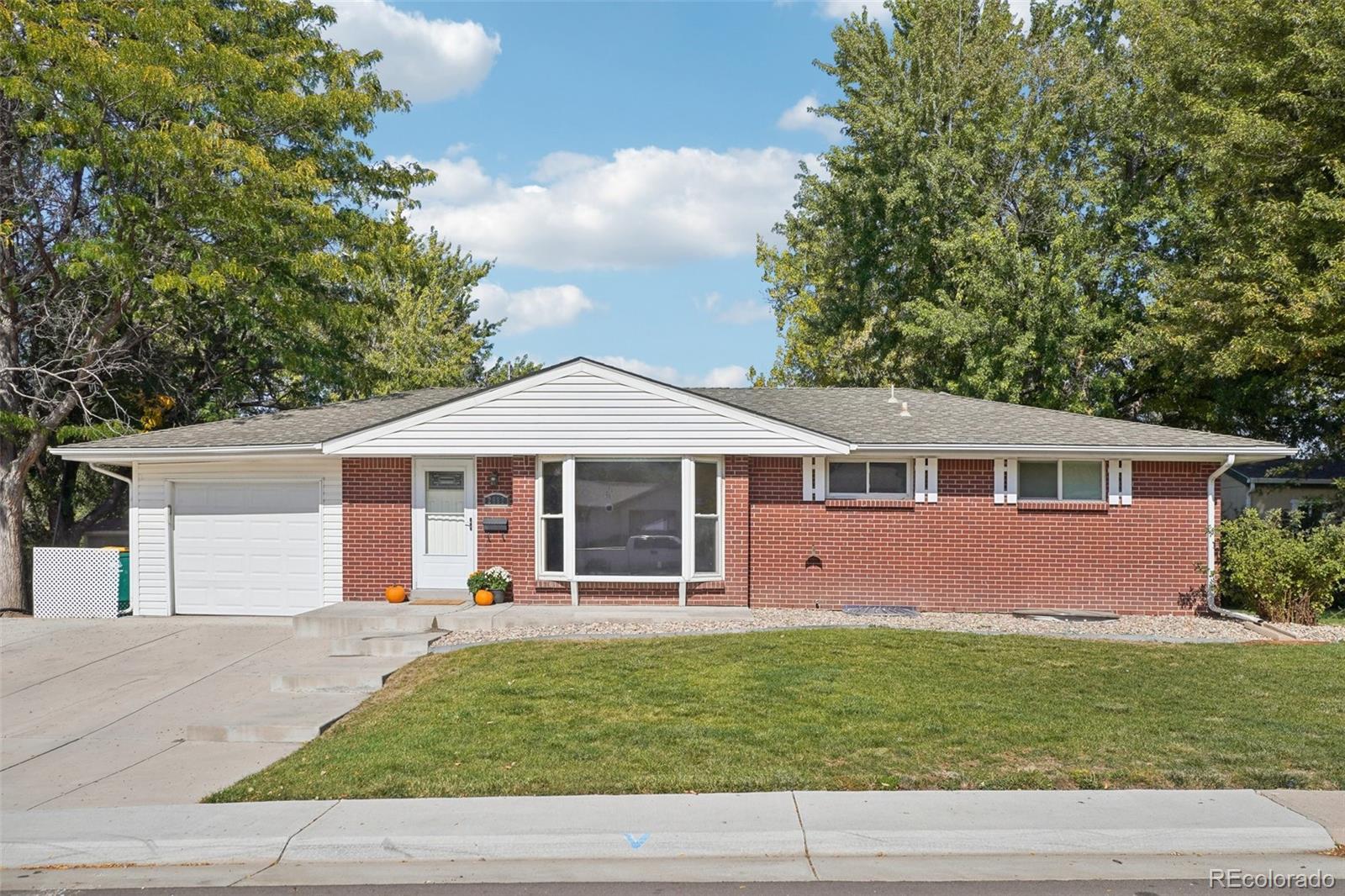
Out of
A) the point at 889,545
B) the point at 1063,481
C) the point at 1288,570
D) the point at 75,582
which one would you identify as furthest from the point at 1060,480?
the point at 75,582

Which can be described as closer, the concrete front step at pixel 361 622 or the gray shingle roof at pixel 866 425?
the concrete front step at pixel 361 622

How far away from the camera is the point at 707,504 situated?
48.5ft

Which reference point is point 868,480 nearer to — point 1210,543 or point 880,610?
point 880,610

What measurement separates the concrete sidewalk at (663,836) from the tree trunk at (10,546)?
12388 millimetres

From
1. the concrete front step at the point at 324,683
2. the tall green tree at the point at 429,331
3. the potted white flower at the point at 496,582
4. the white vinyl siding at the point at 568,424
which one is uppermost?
the tall green tree at the point at 429,331

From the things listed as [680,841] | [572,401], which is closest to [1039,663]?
[680,841]

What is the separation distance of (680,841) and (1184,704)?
5.73 m

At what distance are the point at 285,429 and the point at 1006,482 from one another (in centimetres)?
1195

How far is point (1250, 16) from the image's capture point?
1744cm

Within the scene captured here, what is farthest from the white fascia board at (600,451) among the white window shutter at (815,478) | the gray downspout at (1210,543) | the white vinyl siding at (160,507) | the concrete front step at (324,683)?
the gray downspout at (1210,543)

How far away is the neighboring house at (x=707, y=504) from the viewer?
1459 centimetres

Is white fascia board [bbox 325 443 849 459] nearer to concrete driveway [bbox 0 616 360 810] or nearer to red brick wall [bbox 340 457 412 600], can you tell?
red brick wall [bbox 340 457 412 600]

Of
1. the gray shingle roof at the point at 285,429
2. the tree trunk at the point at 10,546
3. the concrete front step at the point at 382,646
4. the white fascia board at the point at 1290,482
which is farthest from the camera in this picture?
the white fascia board at the point at 1290,482

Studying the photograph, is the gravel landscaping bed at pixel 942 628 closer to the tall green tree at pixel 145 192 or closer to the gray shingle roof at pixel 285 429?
the gray shingle roof at pixel 285 429
